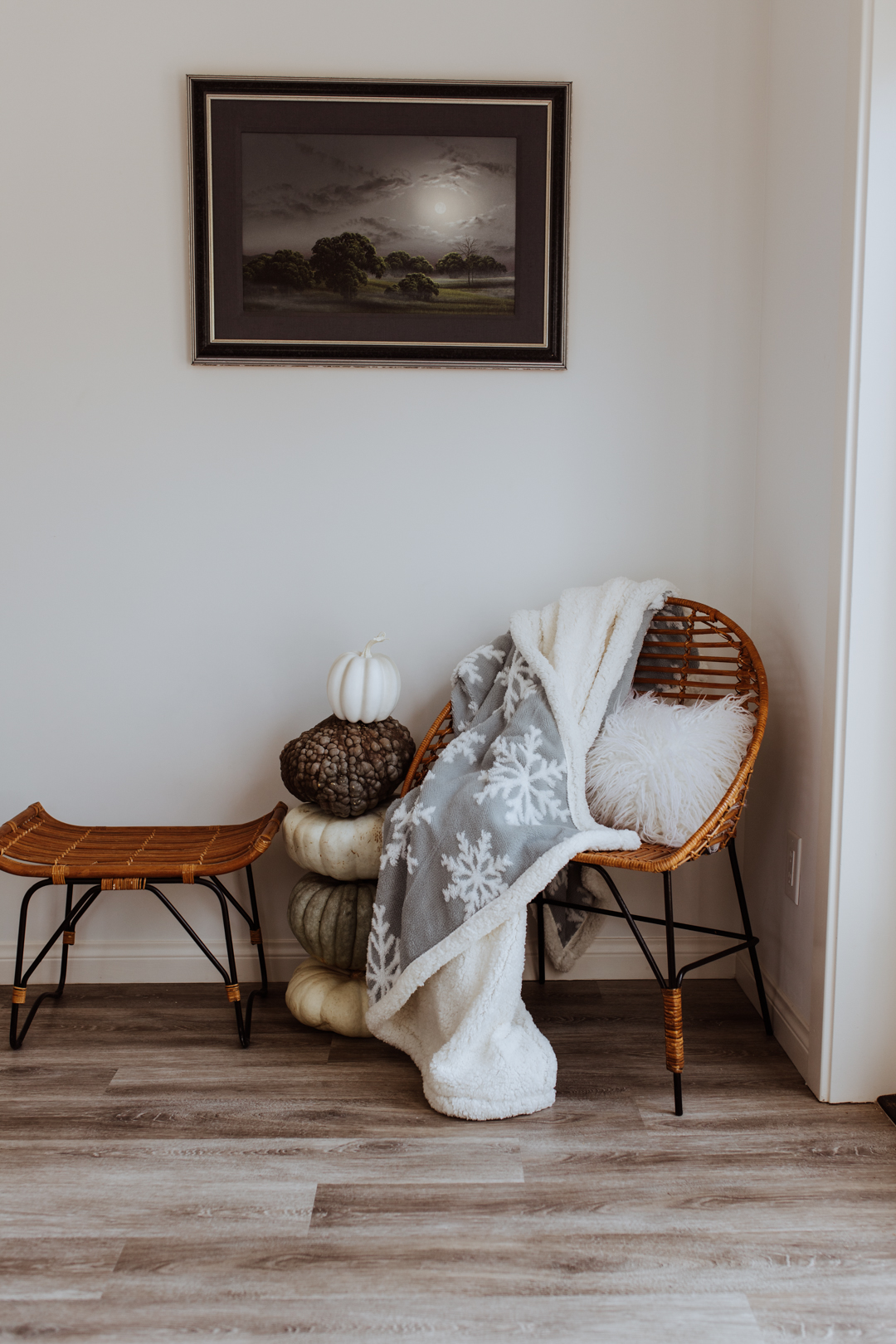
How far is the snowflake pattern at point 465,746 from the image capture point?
6.18 ft

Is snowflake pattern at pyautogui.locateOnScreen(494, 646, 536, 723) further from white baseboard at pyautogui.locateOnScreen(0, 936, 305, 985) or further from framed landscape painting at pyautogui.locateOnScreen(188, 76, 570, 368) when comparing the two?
white baseboard at pyautogui.locateOnScreen(0, 936, 305, 985)

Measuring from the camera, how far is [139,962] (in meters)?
2.24

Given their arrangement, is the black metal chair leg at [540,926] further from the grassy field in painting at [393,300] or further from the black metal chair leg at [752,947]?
the grassy field in painting at [393,300]

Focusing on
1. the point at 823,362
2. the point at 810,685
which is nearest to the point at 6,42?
the point at 823,362

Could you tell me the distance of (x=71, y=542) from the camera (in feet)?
7.14

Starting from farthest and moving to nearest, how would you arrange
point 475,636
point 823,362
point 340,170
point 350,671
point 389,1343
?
point 475,636 < point 340,170 < point 350,671 < point 823,362 < point 389,1343

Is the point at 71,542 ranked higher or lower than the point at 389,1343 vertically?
higher

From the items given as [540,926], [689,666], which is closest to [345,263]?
[689,666]

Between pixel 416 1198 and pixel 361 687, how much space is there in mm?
968

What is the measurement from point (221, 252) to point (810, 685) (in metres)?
1.63

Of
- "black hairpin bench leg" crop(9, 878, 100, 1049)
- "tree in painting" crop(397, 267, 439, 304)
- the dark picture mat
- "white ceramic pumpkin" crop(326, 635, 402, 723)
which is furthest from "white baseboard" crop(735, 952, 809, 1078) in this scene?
"tree in painting" crop(397, 267, 439, 304)

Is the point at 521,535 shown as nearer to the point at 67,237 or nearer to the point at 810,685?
the point at 810,685

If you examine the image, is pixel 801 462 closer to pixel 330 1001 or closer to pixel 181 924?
pixel 330 1001

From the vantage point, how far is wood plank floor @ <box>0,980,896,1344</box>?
1.22 metres
